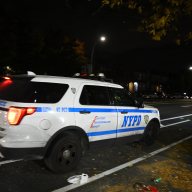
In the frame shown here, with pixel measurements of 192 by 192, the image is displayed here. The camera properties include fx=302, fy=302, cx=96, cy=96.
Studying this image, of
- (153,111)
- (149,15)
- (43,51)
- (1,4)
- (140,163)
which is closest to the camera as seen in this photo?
(140,163)

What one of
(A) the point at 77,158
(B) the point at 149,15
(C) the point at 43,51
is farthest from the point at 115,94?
(C) the point at 43,51

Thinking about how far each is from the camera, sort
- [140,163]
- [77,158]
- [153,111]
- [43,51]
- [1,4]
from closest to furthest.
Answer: [77,158] < [140,163] < [153,111] < [1,4] < [43,51]

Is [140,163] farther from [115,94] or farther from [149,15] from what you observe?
[149,15]

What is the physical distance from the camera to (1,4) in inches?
1341

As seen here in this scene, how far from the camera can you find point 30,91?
5.45m

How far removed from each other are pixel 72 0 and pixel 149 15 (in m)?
2.07

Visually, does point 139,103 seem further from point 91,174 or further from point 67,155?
point 67,155

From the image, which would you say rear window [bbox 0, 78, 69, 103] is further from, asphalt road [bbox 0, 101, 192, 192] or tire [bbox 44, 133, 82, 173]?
asphalt road [bbox 0, 101, 192, 192]

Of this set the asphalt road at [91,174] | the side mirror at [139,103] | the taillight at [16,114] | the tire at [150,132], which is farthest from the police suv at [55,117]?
the tire at [150,132]

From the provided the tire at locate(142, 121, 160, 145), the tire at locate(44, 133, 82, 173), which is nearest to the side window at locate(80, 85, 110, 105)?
the tire at locate(44, 133, 82, 173)

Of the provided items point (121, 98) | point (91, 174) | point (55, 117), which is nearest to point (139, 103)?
point (121, 98)

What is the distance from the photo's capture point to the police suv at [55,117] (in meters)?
5.24

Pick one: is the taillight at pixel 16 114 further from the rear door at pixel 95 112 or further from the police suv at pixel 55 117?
the rear door at pixel 95 112

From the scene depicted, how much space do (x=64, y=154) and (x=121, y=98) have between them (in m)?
2.17
